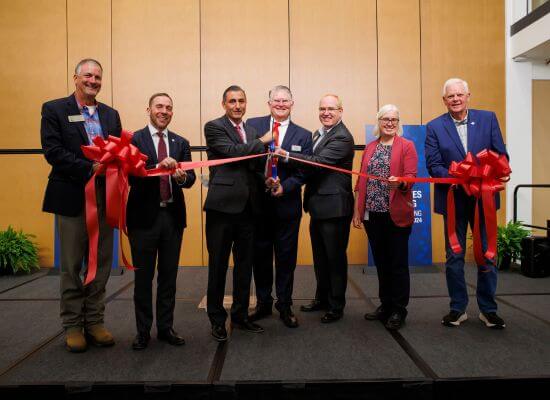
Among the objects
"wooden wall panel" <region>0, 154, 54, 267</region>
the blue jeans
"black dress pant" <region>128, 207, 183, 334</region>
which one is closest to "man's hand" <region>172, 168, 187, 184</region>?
"black dress pant" <region>128, 207, 183, 334</region>

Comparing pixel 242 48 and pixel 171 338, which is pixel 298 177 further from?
pixel 242 48

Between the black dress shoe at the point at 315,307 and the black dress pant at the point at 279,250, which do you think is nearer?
the black dress pant at the point at 279,250

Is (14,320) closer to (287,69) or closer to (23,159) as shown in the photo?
(23,159)

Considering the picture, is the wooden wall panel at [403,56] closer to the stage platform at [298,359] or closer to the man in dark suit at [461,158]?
the man in dark suit at [461,158]

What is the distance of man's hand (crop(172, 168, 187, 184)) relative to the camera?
7.73 ft

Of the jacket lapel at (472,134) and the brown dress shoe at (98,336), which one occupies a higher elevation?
the jacket lapel at (472,134)

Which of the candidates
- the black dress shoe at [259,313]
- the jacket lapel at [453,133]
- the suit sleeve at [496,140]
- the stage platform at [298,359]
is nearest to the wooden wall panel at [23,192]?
the stage platform at [298,359]

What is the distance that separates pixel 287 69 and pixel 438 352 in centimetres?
391

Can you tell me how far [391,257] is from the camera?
2.87 m

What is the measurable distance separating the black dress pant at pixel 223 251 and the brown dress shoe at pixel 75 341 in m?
0.76

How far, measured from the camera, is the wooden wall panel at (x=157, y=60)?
511 cm

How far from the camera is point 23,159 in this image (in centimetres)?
513

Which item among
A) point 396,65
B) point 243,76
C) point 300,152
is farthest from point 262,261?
point 396,65

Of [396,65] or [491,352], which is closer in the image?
[491,352]
